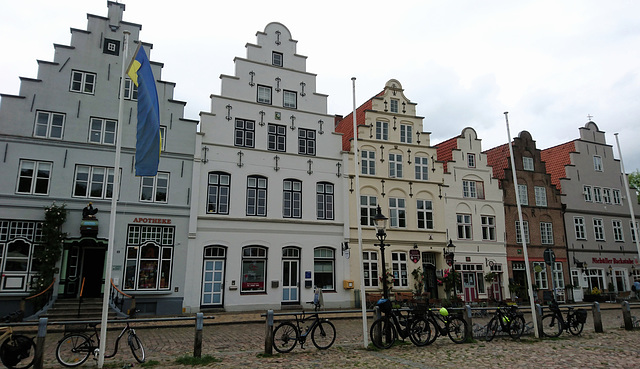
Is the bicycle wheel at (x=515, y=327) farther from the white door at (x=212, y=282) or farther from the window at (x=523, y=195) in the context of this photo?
the window at (x=523, y=195)

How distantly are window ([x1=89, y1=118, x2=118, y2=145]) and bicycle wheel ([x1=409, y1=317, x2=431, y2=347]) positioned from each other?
→ 1627 cm

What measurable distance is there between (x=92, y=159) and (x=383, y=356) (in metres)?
16.4

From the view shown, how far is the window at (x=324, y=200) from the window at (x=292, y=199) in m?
1.15

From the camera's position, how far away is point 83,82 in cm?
2033

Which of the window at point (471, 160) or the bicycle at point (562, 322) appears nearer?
the bicycle at point (562, 322)

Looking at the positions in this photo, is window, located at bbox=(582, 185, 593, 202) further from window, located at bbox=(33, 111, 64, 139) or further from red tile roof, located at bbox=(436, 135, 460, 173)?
window, located at bbox=(33, 111, 64, 139)

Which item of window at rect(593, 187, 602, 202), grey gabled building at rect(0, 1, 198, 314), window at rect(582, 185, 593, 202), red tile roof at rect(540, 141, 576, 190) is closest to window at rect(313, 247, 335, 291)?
grey gabled building at rect(0, 1, 198, 314)

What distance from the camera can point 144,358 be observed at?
384 inches

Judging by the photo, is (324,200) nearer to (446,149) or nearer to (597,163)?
(446,149)

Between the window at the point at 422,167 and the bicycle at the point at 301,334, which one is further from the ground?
the window at the point at 422,167

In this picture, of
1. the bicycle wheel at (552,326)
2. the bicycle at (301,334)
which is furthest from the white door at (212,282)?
the bicycle wheel at (552,326)

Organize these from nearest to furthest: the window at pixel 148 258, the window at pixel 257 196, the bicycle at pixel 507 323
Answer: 1. the bicycle at pixel 507 323
2. the window at pixel 148 258
3. the window at pixel 257 196

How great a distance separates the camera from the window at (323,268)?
23.3m

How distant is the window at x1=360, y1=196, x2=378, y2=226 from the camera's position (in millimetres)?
25156
